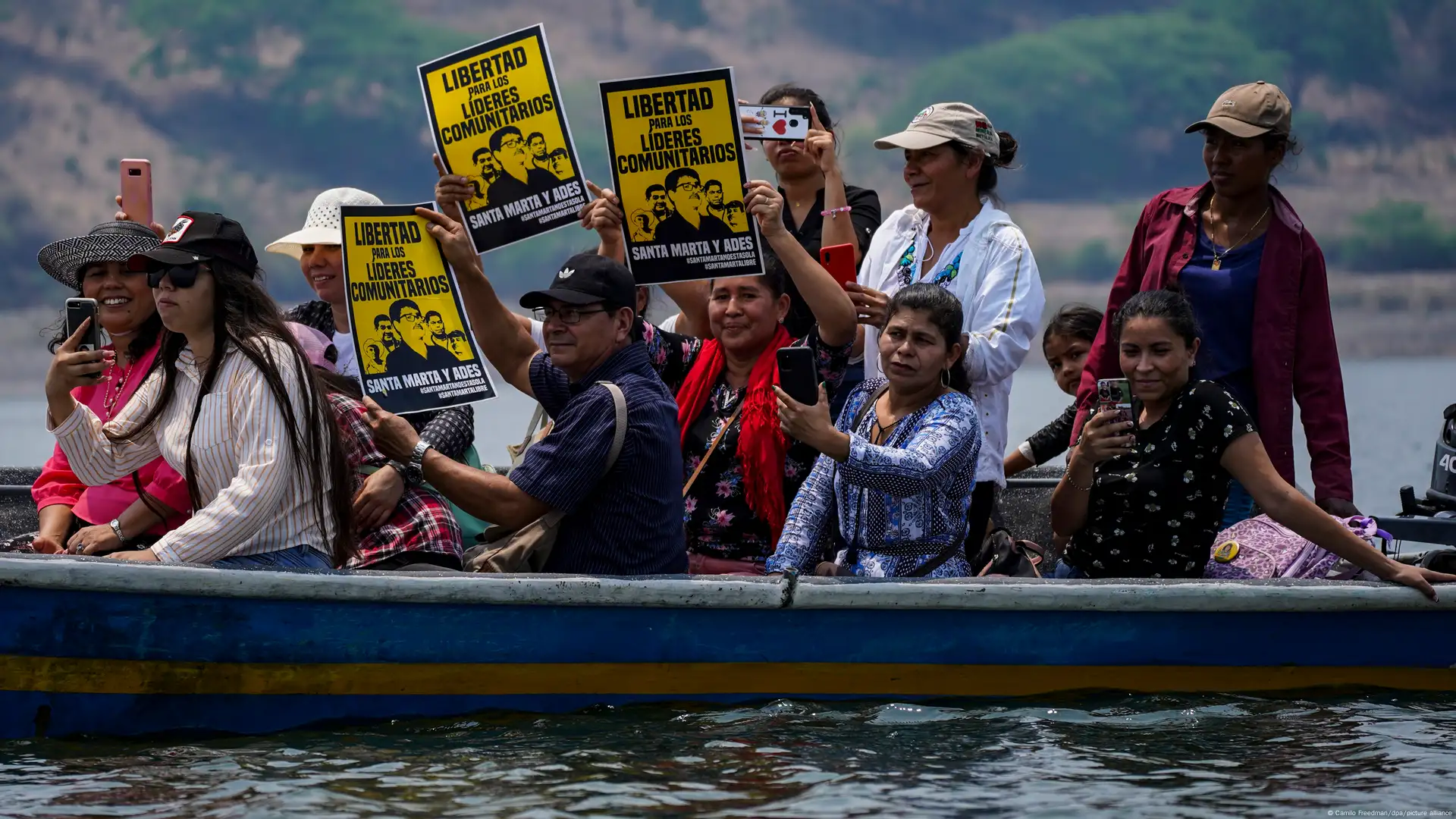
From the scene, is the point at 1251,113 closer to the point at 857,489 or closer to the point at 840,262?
the point at 840,262

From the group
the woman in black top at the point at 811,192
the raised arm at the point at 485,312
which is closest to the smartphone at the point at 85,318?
the raised arm at the point at 485,312

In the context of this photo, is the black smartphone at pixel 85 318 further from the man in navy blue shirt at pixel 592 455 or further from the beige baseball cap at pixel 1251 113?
the beige baseball cap at pixel 1251 113

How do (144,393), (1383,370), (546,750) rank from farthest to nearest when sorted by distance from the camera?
(1383,370), (144,393), (546,750)

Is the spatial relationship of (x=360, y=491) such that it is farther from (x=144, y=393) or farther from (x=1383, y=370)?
(x=1383, y=370)

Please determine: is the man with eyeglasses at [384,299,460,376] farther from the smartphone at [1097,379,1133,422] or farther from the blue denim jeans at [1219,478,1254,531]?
the blue denim jeans at [1219,478,1254,531]

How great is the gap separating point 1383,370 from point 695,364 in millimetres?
42921

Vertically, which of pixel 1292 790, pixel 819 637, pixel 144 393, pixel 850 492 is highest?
pixel 144 393

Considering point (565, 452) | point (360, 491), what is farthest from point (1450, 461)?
point (360, 491)

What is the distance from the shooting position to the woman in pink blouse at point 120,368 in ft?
16.8

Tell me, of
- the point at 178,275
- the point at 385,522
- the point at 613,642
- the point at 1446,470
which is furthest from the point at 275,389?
the point at 1446,470

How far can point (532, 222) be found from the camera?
5.70 m

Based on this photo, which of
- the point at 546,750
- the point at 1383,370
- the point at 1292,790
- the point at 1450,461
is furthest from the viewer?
the point at 1383,370

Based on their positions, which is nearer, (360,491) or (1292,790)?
(1292,790)

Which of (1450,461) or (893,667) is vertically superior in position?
(1450,461)
